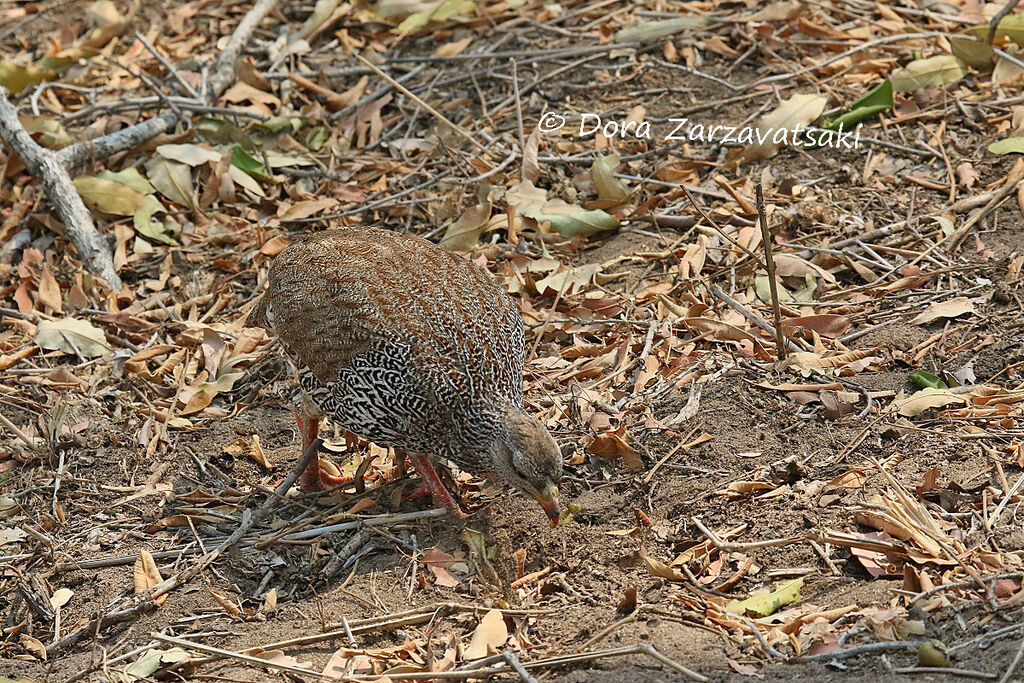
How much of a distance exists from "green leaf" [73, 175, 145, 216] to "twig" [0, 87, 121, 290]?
86 millimetres

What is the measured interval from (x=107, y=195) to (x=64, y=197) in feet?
0.83

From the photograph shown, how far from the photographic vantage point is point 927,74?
23.4ft

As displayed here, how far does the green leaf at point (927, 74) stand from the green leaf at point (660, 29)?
4.54 ft

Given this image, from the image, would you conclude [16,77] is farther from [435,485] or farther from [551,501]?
[551,501]

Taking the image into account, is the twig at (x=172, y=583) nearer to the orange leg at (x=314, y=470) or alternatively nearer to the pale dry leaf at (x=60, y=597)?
the orange leg at (x=314, y=470)

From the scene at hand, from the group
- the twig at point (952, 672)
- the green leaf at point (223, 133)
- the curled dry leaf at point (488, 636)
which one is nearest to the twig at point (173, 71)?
the green leaf at point (223, 133)

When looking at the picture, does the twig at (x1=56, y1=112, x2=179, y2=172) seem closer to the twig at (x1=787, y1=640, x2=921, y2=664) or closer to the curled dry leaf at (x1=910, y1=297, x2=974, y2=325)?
the curled dry leaf at (x1=910, y1=297, x2=974, y2=325)

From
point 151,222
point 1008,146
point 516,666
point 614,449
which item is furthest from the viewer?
point 151,222

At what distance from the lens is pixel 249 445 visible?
19.2 feet

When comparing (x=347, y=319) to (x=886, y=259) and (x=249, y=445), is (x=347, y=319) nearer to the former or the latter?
(x=249, y=445)

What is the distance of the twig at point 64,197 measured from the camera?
22.8ft

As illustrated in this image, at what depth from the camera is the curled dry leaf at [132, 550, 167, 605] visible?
494cm

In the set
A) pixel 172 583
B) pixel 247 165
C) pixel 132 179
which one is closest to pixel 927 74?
pixel 247 165

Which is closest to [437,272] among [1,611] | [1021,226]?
[1,611]
